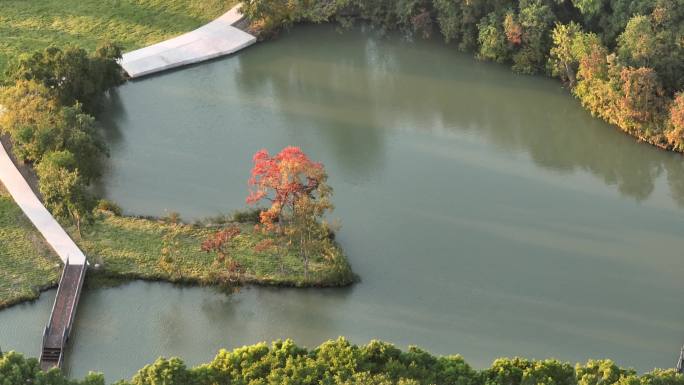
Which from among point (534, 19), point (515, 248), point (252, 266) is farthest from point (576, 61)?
point (252, 266)

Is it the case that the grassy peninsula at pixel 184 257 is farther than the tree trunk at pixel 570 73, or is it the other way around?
the tree trunk at pixel 570 73

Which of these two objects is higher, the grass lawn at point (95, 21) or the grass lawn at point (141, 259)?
the grass lawn at point (95, 21)

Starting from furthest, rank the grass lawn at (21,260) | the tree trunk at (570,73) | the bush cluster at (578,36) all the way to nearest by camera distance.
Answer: the tree trunk at (570,73), the bush cluster at (578,36), the grass lawn at (21,260)

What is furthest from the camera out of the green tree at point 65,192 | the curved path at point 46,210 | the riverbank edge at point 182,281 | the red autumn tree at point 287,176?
the green tree at point 65,192

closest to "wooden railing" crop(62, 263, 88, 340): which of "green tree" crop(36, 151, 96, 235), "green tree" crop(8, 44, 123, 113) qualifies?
"green tree" crop(36, 151, 96, 235)

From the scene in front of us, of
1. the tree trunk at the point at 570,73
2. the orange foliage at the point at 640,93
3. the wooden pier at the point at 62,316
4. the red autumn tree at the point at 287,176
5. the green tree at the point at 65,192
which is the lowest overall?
the wooden pier at the point at 62,316

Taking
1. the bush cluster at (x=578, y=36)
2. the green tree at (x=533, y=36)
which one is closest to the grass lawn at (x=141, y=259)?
the bush cluster at (x=578, y=36)

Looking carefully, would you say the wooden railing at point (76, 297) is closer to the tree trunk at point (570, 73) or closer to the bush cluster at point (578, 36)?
the bush cluster at point (578, 36)
